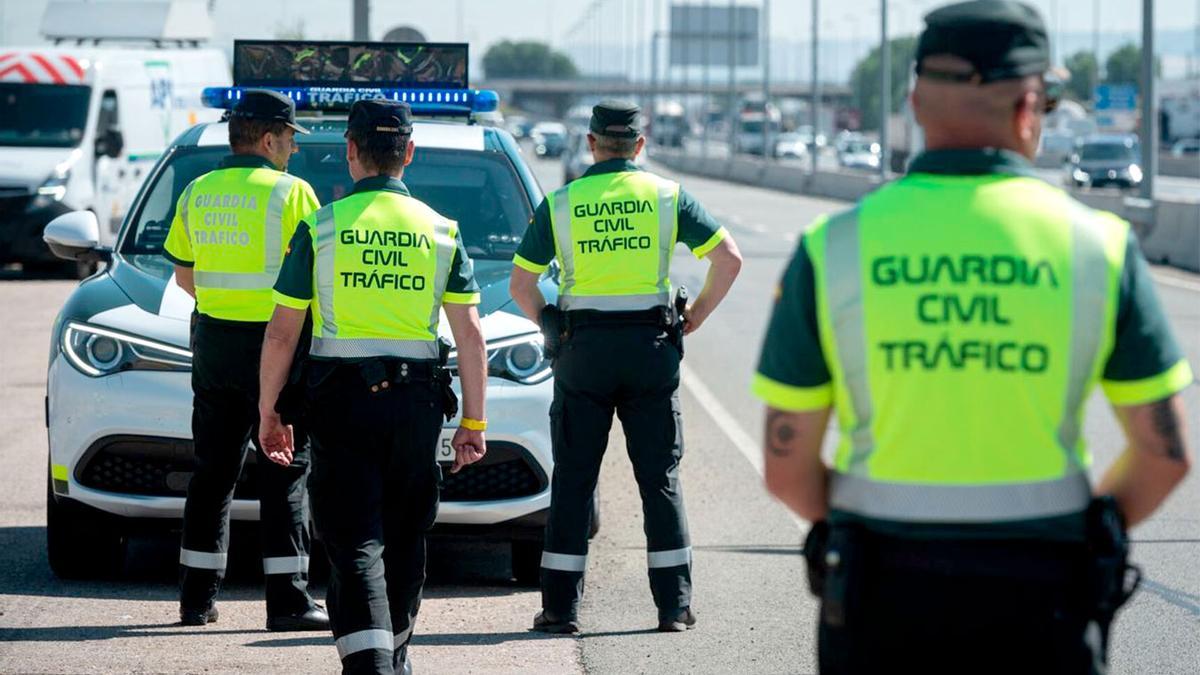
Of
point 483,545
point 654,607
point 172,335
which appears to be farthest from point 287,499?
point 483,545

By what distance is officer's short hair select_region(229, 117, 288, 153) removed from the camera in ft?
22.2

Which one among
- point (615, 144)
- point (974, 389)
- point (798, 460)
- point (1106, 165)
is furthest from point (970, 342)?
point (1106, 165)

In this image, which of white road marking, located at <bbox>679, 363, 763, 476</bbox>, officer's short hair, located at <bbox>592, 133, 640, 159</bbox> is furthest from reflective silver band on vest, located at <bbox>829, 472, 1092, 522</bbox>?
white road marking, located at <bbox>679, 363, 763, 476</bbox>

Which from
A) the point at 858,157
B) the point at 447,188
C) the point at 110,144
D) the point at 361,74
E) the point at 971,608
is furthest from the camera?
the point at 858,157

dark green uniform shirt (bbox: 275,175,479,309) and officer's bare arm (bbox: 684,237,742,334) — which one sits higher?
dark green uniform shirt (bbox: 275,175,479,309)

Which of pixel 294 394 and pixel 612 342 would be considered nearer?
pixel 294 394

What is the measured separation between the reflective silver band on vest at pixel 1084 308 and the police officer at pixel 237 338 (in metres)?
3.99

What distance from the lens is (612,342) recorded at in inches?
261

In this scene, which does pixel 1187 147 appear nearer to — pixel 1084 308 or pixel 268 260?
pixel 268 260

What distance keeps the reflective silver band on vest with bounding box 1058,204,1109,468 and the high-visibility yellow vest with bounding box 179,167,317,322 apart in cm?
402

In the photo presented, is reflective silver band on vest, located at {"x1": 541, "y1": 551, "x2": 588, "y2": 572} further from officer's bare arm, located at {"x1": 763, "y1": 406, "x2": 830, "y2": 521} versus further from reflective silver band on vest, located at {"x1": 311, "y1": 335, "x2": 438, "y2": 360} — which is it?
officer's bare arm, located at {"x1": 763, "y1": 406, "x2": 830, "y2": 521}

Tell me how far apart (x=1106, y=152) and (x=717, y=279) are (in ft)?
157

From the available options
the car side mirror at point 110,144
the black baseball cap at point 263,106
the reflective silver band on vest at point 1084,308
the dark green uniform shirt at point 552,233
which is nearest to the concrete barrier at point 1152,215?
the car side mirror at point 110,144

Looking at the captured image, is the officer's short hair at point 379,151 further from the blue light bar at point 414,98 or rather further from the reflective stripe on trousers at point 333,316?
the blue light bar at point 414,98
